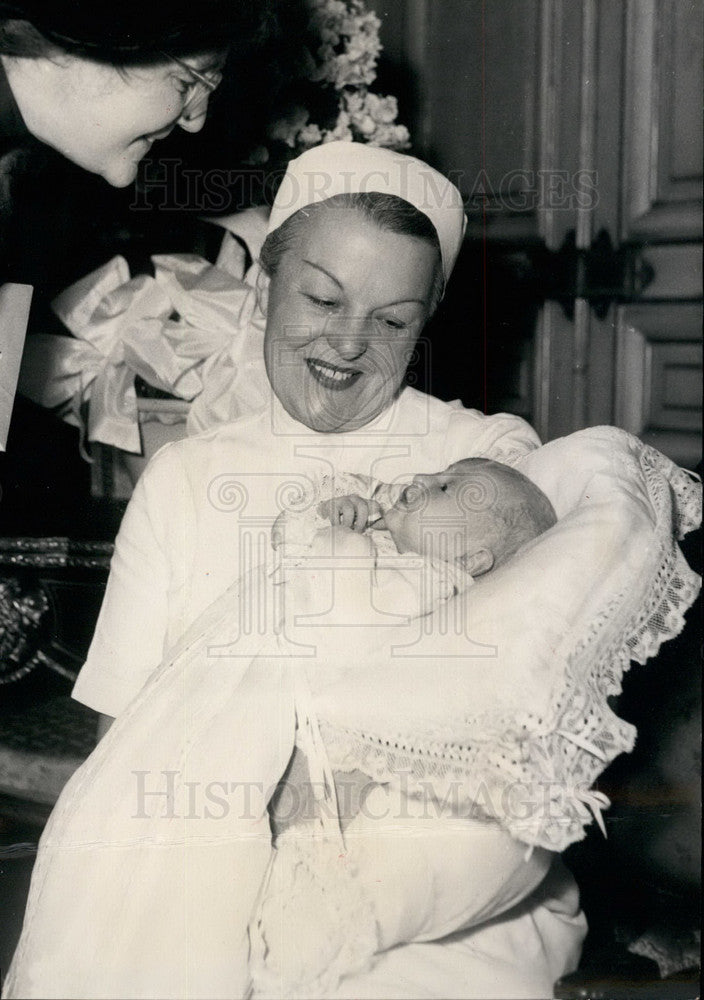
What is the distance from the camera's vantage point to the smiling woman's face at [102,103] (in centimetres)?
97

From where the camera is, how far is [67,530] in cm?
120

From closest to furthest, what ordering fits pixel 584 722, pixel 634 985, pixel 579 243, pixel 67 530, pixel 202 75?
pixel 584 722 < pixel 634 985 < pixel 202 75 < pixel 67 530 < pixel 579 243

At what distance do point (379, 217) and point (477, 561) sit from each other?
348 millimetres

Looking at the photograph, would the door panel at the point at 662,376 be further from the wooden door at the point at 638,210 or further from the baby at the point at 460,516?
the baby at the point at 460,516

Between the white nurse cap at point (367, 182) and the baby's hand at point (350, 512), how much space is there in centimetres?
29

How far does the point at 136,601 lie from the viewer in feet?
3.31

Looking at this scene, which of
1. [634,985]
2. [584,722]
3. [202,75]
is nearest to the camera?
[584,722]

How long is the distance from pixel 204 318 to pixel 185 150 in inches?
7.9

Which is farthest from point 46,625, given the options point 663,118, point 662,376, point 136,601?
point 663,118

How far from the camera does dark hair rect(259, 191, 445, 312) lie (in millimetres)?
979

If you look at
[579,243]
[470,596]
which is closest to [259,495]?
[470,596]

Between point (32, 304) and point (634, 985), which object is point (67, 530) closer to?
point (32, 304)

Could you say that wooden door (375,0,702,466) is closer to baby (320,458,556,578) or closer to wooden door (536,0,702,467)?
wooden door (536,0,702,467)

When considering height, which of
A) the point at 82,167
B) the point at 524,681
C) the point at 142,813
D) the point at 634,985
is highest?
the point at 82,167
